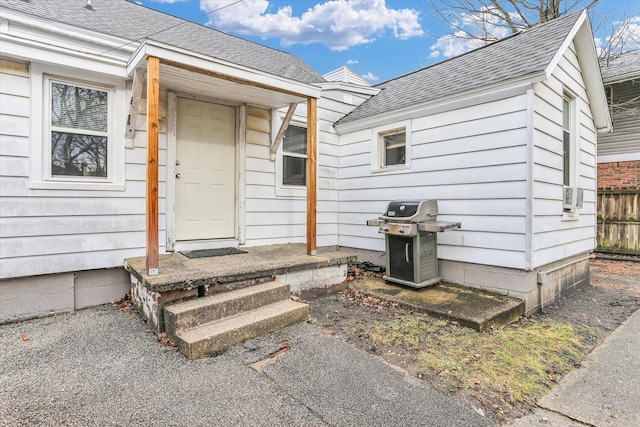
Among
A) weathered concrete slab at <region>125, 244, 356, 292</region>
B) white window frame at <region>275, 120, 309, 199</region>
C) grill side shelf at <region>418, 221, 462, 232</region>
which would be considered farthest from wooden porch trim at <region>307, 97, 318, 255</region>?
grill side shelf at <region>418, 221, 462, 232</region>

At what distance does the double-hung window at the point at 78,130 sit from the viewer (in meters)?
3.67

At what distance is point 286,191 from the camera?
220 inches

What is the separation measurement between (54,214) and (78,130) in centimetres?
97

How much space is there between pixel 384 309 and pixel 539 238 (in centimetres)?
206

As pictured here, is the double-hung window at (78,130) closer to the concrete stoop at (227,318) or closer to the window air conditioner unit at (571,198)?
the concrete stoop at (227,318)

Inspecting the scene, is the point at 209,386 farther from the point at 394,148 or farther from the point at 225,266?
the point at 394,148

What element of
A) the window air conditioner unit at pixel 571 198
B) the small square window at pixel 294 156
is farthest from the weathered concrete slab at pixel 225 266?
the window air conditioner unit at pixel 571 198

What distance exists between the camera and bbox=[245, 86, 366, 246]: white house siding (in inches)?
205

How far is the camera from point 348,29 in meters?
11.8

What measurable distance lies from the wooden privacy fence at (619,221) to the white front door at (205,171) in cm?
905

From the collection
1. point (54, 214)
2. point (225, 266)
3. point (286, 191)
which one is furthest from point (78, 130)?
point (286, 191)

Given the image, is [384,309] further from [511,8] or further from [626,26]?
[626,26]

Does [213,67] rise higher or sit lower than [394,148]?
higher

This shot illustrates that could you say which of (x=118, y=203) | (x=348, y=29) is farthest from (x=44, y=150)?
(x=348, y=29)
